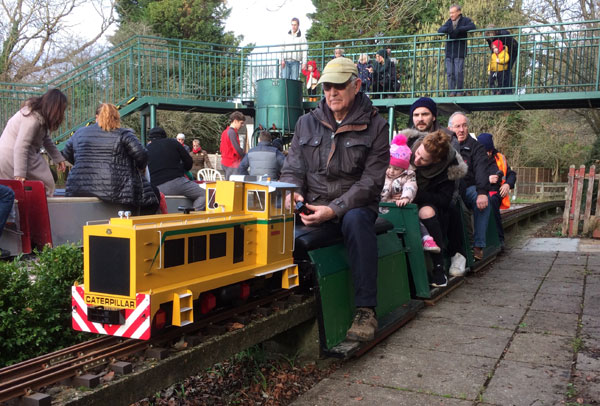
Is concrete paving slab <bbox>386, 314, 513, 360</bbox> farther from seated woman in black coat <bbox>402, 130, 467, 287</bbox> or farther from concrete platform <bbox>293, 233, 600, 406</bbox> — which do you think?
seated woman in black coat <bbox>402, 130, 467, 287</bbox>

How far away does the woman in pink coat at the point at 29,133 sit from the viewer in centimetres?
657

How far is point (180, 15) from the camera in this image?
3950cm

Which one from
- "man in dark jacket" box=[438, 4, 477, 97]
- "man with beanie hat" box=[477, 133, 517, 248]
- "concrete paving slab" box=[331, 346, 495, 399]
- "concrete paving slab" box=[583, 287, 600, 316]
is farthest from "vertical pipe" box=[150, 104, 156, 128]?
"concrete paving slab" box=[331, 346, 495, 399]

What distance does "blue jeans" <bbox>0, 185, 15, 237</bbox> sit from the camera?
19.6 feet

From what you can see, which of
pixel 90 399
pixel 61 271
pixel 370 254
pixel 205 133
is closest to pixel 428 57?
pixel 370 254

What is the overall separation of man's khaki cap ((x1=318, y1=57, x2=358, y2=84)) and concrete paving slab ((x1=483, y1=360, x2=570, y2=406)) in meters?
2.49

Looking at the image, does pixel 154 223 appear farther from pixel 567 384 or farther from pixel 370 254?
pixel 567 384

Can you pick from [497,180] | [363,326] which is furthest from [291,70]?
[363,326]

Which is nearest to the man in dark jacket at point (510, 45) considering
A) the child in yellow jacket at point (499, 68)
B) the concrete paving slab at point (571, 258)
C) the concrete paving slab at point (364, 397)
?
the child in yellow jacket at point (499, 68)

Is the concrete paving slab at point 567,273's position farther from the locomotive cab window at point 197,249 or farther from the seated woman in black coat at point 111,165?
the locomotive cab window at point 197,249

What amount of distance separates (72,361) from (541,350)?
11.4 ft

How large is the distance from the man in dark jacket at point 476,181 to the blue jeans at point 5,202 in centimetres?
587

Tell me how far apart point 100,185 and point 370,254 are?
4.18 meters

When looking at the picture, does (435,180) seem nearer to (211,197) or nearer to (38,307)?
(211,197)
